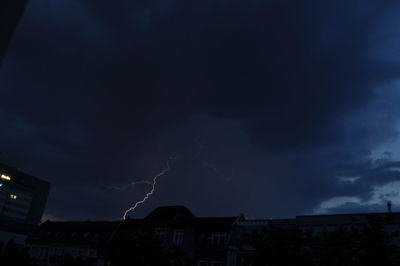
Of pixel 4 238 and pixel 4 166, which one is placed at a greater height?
pixel 4 166

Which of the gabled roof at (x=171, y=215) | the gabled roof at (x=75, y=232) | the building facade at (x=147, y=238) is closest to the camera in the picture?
the building facade at (x=147, y=238)

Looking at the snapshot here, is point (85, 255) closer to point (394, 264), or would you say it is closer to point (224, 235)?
point (224, 235)

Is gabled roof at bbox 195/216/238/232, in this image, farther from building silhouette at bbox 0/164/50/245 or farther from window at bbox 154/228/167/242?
building silhouette at bbox 0/164/50/245

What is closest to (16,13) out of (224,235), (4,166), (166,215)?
(224,235)

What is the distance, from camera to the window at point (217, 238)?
1492 inches

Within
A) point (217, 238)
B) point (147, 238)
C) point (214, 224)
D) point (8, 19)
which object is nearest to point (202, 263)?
point (217, 238)

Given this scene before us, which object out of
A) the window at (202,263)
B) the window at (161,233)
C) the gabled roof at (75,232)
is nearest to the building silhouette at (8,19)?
the window at (202,263)

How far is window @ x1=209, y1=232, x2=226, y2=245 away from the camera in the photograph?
3789cm

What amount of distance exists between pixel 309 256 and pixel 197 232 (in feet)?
69.9

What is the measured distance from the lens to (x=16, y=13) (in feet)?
7.50

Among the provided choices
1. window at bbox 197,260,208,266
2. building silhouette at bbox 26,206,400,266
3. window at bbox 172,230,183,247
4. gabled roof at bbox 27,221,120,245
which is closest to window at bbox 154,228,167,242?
building silhouette at bbox 26,206,400,266

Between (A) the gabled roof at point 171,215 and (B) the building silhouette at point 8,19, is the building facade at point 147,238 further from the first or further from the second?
(B) the building silhouette at point 8,19

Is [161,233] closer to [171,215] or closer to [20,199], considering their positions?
[171,215]

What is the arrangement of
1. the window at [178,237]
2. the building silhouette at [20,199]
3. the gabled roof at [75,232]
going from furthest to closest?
1. the building silhouette at [20,199]
2. the gabled roof at [75,232]
3. the window at [178,237]
